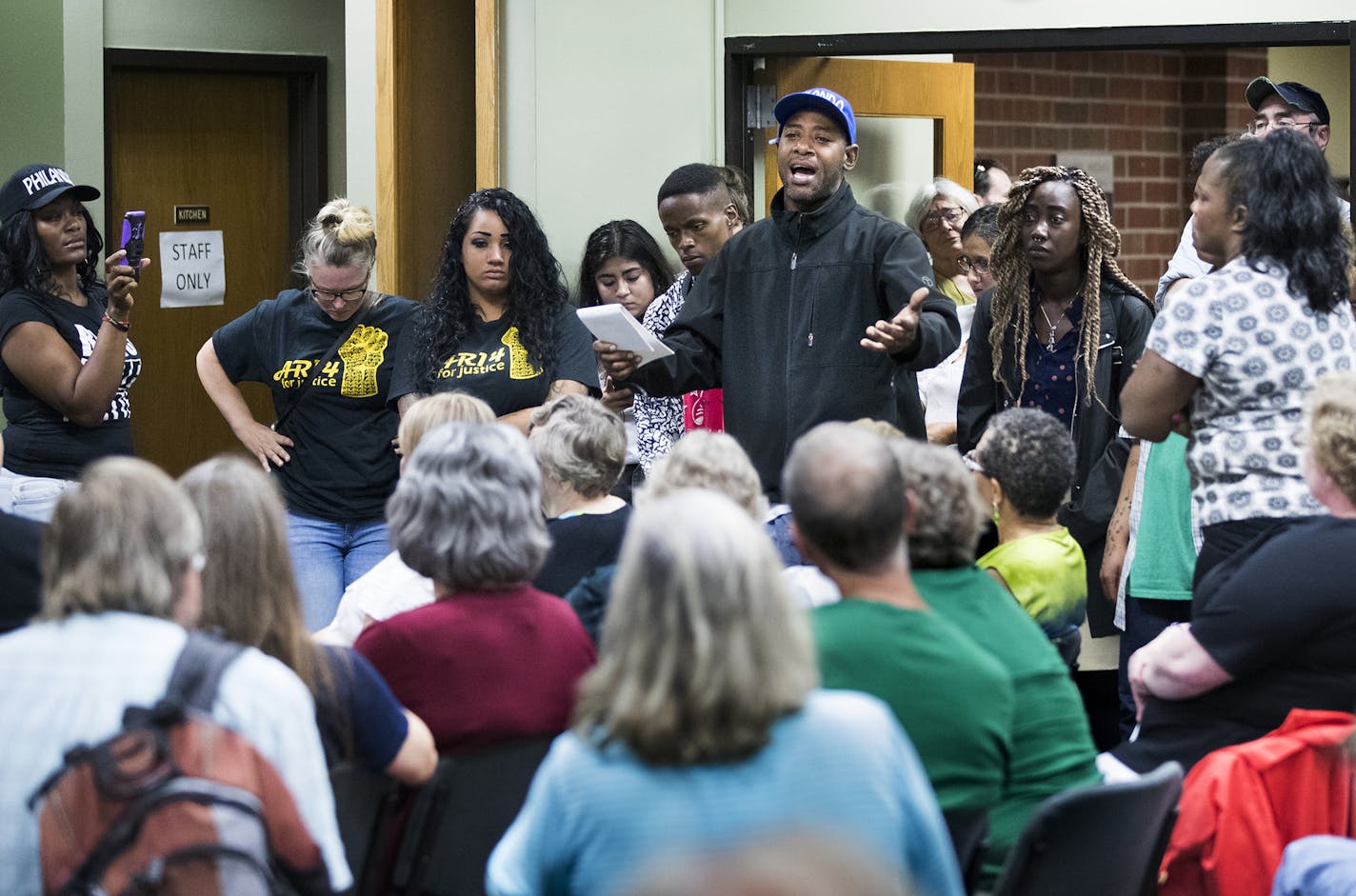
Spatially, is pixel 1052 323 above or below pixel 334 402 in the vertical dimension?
above

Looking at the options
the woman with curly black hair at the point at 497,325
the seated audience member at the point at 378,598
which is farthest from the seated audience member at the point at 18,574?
the woman with curly black hair at the point at 497,325

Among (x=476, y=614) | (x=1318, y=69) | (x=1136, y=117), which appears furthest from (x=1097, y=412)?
(x=1318, y=69)

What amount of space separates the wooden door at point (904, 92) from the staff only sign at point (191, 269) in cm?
263

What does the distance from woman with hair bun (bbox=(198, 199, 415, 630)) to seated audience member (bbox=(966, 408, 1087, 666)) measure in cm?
175

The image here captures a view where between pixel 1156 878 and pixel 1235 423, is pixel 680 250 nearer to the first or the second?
pixel 1235 423

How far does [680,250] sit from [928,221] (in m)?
1.16

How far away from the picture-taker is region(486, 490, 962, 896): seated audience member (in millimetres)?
1678

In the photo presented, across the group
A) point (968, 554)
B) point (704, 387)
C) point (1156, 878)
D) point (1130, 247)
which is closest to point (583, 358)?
point (704, 387)

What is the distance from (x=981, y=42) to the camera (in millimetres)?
5367

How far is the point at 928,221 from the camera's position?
5.66 m

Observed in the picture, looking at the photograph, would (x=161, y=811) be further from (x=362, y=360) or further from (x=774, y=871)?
(x=362, y=360)

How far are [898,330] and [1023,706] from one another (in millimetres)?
1342

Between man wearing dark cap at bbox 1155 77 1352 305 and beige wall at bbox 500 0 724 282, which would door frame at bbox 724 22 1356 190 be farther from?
man wearing dark cap at bbox 1155 77 1352 305

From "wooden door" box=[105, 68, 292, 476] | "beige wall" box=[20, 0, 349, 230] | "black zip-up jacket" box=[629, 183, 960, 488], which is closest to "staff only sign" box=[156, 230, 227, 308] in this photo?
"wooden door" box=[105, 68, 292, 476]
